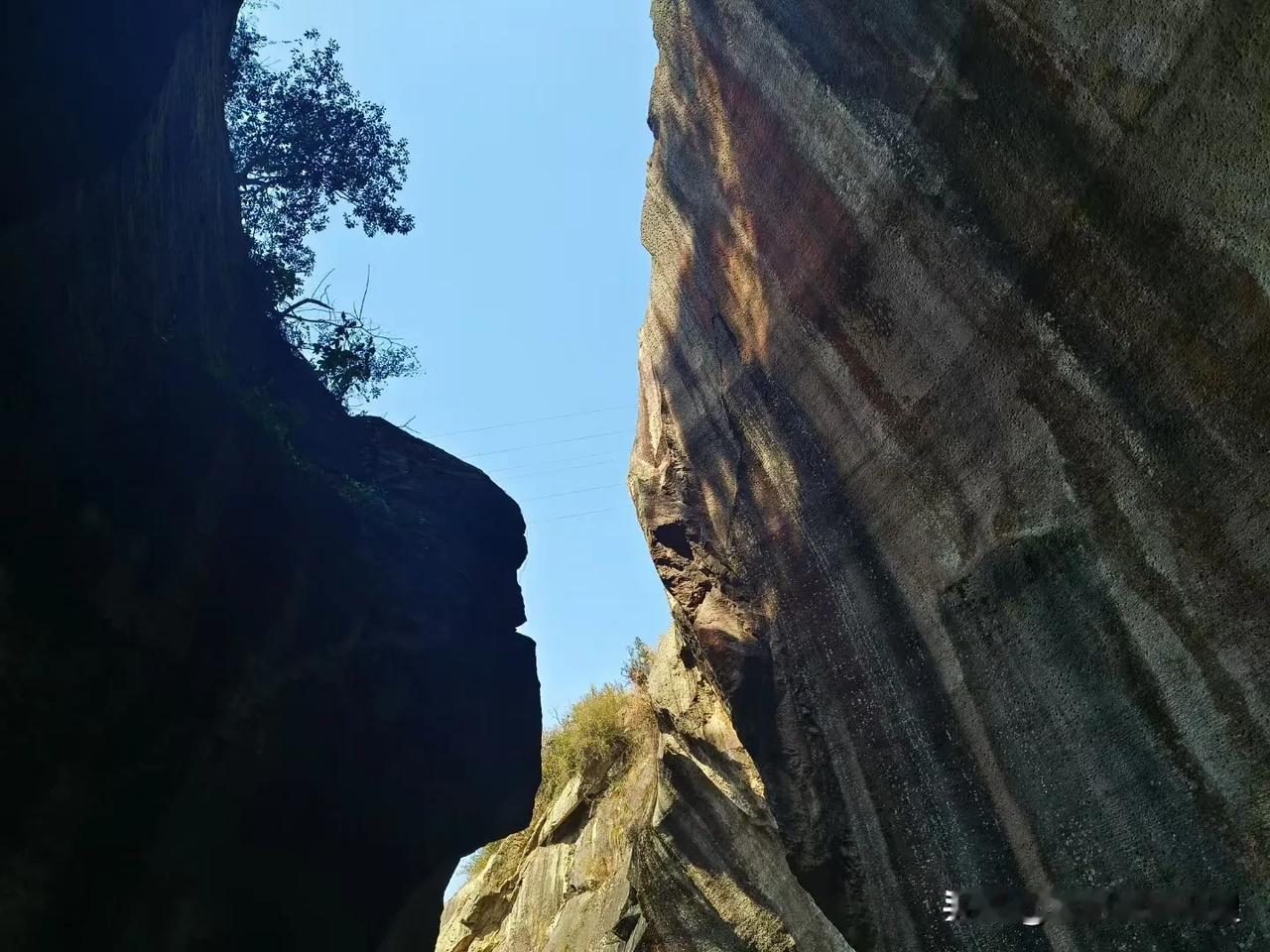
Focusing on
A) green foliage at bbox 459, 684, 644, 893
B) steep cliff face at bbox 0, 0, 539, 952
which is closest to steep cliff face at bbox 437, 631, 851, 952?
green foliage at bbox 459, 684, 644, 893

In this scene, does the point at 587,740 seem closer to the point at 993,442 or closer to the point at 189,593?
the point at 189,593

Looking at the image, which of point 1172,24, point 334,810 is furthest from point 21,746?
point 1172,24

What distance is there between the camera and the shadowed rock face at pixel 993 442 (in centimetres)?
443

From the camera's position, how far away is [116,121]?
17.9 ft


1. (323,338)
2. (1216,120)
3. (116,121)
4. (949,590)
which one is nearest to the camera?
(1216,120)

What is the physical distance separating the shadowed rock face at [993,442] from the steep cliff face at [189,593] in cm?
337

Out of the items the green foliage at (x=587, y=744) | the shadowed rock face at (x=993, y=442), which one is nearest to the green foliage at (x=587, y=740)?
the green foliage at (x=587, y=744)

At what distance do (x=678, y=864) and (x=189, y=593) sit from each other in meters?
8.04

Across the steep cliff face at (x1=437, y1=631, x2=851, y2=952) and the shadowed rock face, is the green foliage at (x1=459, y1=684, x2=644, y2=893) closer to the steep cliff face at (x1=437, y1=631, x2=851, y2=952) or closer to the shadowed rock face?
the steep cliff face at (x1=437, y1=631, x2=851, y2=952)

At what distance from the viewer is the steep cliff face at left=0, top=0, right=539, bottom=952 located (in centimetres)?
523

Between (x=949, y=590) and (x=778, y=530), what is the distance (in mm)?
2606

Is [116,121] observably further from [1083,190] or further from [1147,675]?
[1147,675]

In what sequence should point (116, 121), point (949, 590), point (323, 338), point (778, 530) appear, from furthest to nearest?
point (323, 338) < point (778, 530) < point (949, 590) < point (116, 121)

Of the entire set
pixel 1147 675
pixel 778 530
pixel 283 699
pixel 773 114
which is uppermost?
pixel 773 114
